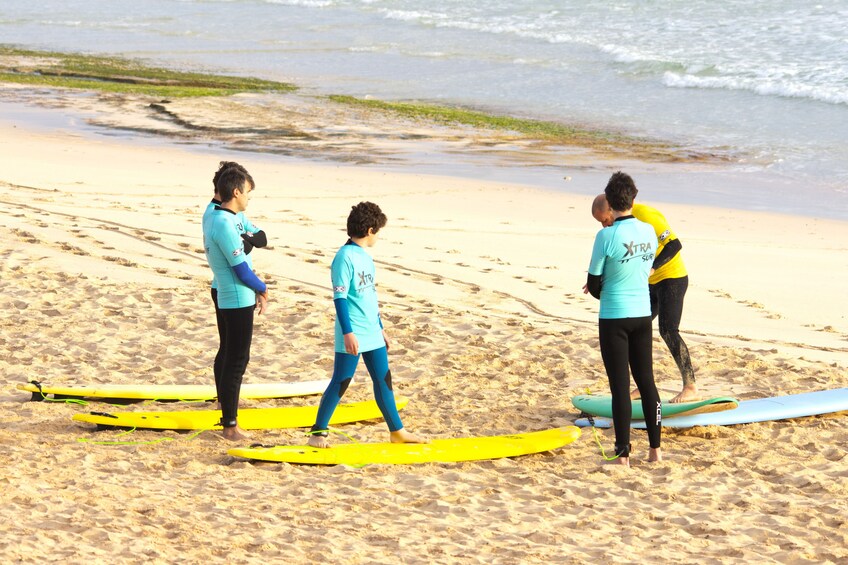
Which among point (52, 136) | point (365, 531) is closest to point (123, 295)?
point (365, 531)

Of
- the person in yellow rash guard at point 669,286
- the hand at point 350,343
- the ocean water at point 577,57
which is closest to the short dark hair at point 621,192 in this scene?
the person in yellow rash guard at point 669,286

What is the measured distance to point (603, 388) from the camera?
7.36 metres

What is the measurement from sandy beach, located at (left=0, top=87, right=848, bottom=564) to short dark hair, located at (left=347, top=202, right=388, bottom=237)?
4.36ft

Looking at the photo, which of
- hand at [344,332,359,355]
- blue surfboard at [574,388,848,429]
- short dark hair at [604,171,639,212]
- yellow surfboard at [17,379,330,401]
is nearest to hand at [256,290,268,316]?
hand at [344,332,359,355]

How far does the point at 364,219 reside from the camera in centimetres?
538

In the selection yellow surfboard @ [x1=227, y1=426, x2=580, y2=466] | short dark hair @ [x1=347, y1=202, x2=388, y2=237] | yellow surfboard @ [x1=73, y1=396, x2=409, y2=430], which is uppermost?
short dark hair @ [x1=347, y1=202, x2=388, y2=237]

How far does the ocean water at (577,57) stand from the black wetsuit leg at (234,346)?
951cm

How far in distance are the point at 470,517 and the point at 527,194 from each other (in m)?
9.50

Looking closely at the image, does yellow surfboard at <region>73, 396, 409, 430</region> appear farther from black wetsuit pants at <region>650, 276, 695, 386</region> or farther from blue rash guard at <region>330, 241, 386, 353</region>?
black wetsuit pants at <region>650, 276, 695, 386</region>

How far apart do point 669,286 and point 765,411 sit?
3.30 feet

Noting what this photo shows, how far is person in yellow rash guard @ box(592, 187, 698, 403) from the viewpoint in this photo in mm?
6281

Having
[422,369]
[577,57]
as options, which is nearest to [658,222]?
[422,369]

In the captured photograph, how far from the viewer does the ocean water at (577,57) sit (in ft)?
58.6

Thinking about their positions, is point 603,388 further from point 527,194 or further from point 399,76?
point 399,76
